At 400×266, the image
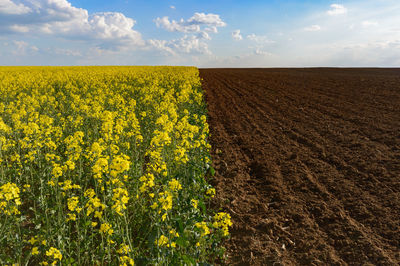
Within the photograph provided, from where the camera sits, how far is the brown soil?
179 inches

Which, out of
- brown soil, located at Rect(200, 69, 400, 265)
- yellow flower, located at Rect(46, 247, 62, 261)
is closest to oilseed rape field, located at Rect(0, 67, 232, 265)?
yellow flower, located at Rect(46, 247, 62, 261)

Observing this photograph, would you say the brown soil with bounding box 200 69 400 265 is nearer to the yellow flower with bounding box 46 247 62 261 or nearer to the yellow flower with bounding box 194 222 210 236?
the yellow flower with bounding box 194 222 210 236

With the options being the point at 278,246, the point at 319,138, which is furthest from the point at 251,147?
the point at 278,246

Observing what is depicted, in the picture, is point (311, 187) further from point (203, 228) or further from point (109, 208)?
point (109, 208)

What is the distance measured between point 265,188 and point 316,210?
1.28 m

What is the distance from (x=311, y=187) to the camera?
6477 millimetres

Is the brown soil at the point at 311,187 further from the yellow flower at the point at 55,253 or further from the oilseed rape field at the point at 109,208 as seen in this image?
the yellow flower at the point at 55,253

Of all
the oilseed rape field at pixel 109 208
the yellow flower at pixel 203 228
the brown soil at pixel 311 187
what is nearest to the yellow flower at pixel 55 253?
the oilseed rape field at pixel 109 208

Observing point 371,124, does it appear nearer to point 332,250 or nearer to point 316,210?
point 316,210

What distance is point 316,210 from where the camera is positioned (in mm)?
5590

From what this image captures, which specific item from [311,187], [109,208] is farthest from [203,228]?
[311,187]

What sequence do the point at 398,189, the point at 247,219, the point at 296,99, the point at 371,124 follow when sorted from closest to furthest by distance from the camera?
the point at 247,219
the point at 398,189
the point at 371,124
the point at 296,99

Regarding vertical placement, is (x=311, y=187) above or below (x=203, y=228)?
below

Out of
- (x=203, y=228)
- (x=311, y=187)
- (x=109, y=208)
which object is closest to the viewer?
(x=203, y=228)
